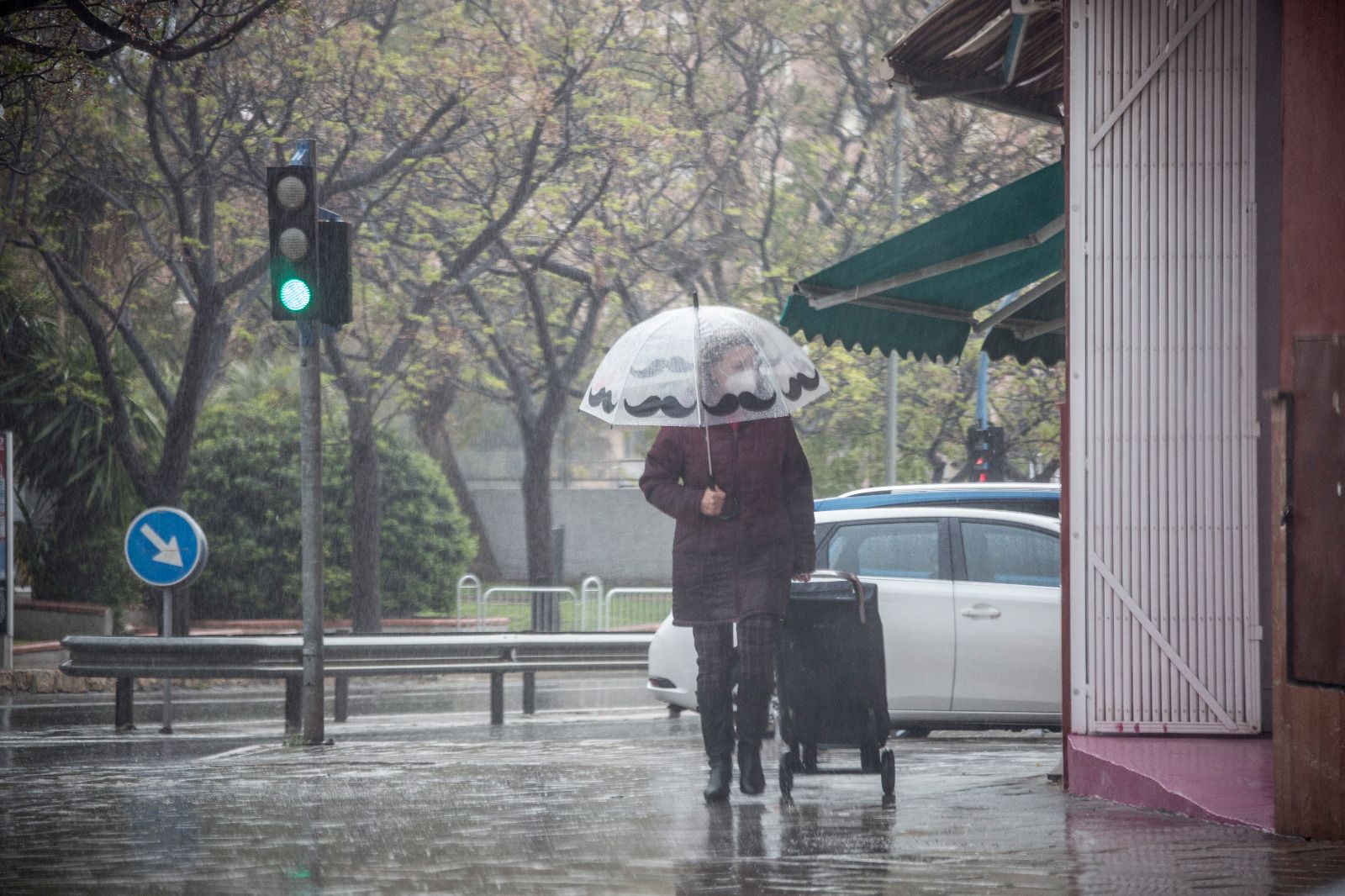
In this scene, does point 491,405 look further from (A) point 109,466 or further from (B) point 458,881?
(B) point 458,881

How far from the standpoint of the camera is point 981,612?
1068 cm

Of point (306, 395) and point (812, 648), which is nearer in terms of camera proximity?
point (812, 648)

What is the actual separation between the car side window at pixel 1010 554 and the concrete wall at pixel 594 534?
3576 cm

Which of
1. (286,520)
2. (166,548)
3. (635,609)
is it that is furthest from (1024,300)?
(286,520)

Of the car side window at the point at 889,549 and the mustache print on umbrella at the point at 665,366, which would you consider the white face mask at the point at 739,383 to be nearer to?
the mustache print on umbrella at the point at 665,366

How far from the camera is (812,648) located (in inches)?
296

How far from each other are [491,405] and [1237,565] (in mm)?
43071

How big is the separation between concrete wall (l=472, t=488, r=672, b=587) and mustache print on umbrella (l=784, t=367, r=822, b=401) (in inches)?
1528

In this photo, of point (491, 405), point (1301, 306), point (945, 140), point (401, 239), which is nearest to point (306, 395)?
point (1301, 306)

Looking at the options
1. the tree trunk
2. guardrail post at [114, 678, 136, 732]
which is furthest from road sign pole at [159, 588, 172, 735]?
the tree trunk

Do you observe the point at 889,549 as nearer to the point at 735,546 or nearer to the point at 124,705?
the point at 735,546

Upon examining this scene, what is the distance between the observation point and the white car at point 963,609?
10.6 metres

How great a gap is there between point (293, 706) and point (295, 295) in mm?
3368

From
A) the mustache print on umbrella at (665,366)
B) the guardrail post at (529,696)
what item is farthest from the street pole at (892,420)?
the mustache print on umbrella at (665,366)
